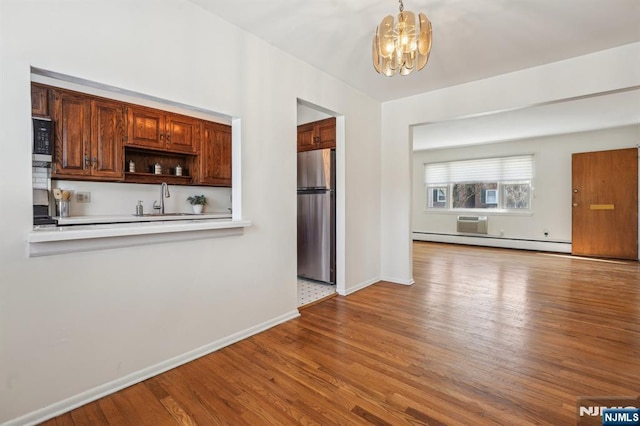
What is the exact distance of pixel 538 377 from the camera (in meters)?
1.86

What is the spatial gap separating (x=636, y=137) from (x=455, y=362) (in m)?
6.41

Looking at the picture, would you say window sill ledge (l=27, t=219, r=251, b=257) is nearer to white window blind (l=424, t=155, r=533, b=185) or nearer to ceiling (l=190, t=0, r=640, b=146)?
ceiling (l=190, t=0, r=640, b=146)

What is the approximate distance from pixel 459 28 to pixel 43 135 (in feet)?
13.1

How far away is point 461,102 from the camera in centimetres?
350

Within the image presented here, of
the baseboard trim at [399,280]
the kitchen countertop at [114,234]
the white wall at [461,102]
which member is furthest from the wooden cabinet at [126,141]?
the baseboard trim at [399,280]

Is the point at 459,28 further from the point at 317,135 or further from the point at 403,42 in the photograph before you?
the point at 317,135

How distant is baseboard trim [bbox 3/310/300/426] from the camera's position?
1.49 meters

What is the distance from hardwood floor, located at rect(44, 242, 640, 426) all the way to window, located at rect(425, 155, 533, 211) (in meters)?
3.67

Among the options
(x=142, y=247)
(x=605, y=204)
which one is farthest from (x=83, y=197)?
(x=605, y=204)

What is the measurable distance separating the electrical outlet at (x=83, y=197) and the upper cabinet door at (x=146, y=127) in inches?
29.6

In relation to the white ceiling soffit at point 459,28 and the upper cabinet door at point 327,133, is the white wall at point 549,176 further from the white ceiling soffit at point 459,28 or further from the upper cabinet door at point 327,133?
the upper cabinet door at point 327,133

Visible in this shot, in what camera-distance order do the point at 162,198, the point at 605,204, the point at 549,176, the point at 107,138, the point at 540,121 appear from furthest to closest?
the point at 549,176 < the point at 605,204 < the point at 540,121 < the point at 162,198 < the point at 107,138

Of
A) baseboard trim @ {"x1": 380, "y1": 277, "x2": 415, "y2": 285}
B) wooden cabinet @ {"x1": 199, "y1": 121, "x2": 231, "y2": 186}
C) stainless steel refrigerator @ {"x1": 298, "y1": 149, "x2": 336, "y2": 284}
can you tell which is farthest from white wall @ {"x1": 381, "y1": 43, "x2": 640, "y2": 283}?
wooden cabinet @ {"x1": 199, "y1": 121, "x2": 231, "y2": 186}

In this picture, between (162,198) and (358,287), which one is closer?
(358,287)
